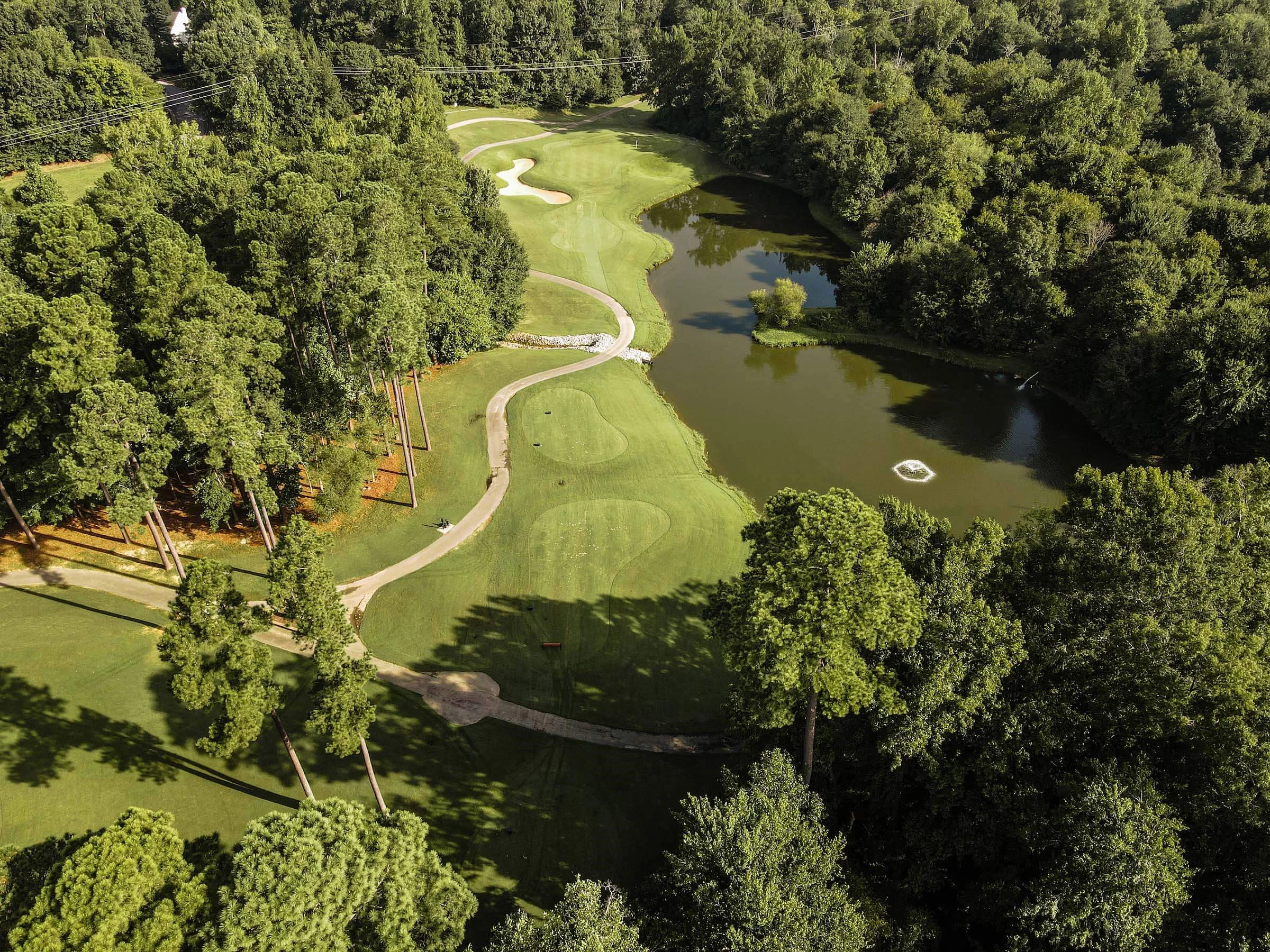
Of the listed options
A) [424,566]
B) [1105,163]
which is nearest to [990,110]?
[1105,163]

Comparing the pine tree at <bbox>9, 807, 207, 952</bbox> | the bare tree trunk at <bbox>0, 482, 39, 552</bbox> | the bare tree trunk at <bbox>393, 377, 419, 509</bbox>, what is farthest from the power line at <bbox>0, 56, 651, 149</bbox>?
the pine tree at <bbox>9, 807, 207, 952</bbox>

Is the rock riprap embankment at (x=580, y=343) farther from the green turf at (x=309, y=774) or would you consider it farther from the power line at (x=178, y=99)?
the power line at (x=178, y=99)

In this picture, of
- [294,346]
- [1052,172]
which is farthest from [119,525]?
[1052,172]

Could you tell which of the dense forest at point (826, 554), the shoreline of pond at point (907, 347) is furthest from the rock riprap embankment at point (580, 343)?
the shoreline of pond at point (907, 347)

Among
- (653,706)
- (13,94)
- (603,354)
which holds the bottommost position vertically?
(653,706)

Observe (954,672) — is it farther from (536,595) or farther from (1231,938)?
(536,595)

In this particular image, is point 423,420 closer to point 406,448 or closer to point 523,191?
point 406,448
